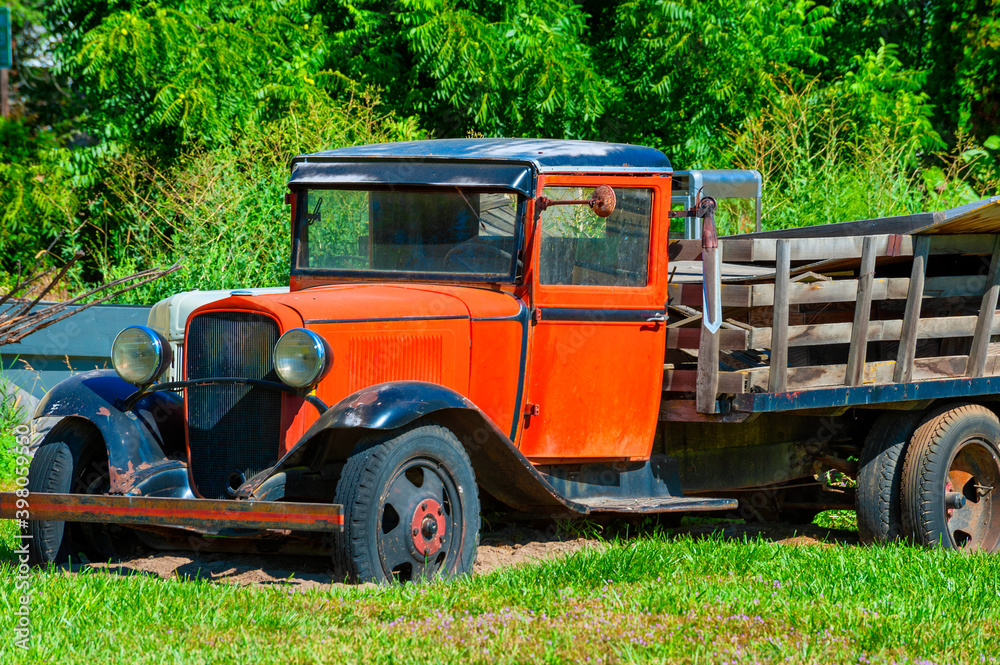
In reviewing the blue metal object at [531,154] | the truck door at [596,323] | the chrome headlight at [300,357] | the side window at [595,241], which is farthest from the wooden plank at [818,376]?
the chrome headlight at [300,357]

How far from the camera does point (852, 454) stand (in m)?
6.29

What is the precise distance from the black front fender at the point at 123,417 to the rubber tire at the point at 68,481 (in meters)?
0.13

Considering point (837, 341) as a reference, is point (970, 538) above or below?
below

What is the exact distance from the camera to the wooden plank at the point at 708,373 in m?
5.14

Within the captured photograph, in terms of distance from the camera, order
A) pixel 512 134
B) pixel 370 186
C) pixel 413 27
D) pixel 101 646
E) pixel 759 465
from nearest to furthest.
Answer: pixel 101 646
pixel 370 186
pixel 759 465
pixel 413 27
pixel 512 134

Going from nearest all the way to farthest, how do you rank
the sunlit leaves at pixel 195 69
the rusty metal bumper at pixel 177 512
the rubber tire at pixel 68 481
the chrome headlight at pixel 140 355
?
1. the rusty metal bumper at pixel 177 512
2. the chrome headlight at pixel 140 355
3. the rubber tire at pixel 68 481
4. the sunlit leaves at pixel 195 69

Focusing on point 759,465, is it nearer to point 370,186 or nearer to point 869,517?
point 869,517

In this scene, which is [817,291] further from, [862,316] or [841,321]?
[841,321]

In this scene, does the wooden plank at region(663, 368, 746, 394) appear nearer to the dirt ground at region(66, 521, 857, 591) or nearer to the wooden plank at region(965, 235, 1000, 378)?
the dirt ground at region(66, 521, 857, 591)

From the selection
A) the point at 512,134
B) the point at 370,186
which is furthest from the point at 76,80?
the point at 370,186

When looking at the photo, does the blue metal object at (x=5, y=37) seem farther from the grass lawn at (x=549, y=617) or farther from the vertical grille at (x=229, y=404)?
the grass lawn at (x=549, y=617)

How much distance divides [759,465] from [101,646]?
382 centimetres

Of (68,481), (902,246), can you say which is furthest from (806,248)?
(68,481)

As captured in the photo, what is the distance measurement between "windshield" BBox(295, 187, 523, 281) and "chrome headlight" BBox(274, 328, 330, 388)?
1027 millimetres
